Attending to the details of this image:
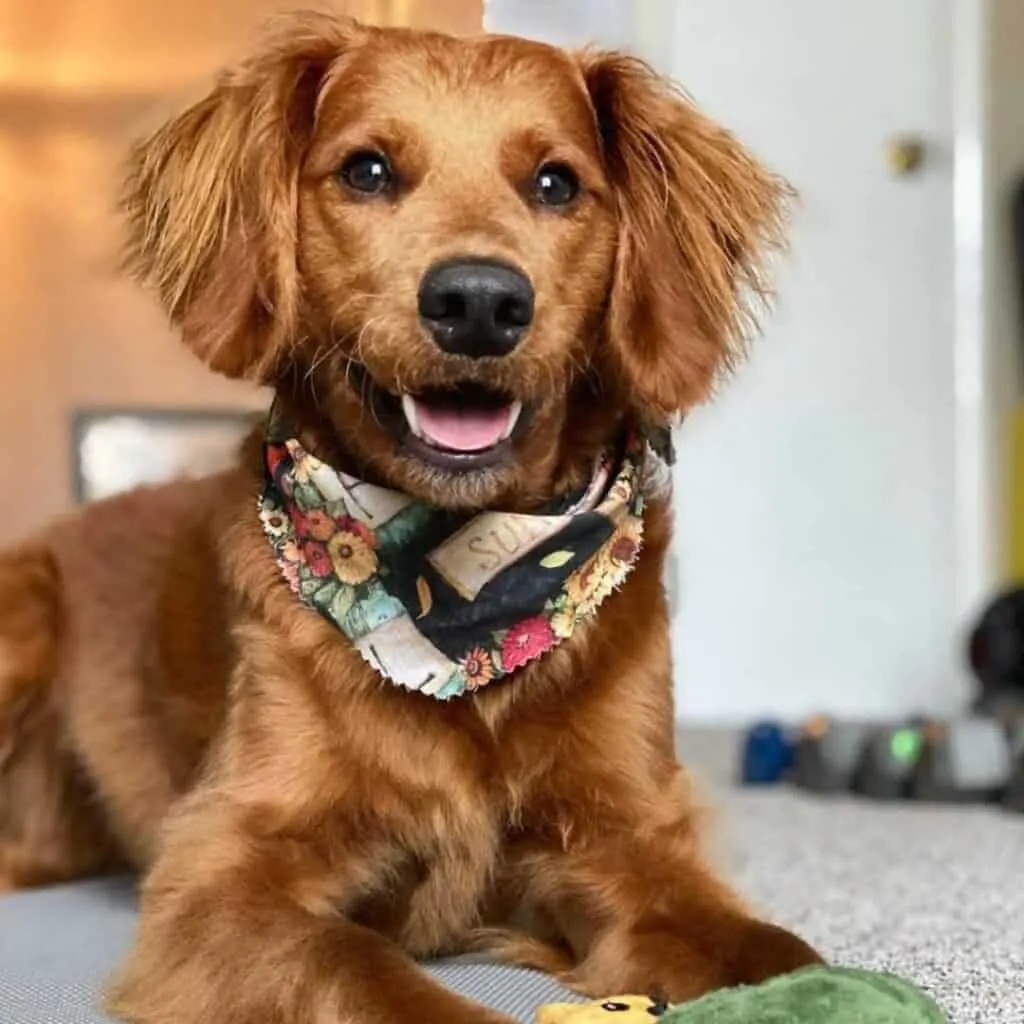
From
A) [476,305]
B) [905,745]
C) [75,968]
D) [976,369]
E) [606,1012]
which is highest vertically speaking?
[476,305]

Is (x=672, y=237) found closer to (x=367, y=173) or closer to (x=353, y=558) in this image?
(x=367, y=173)

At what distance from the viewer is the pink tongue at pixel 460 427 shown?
1354 millimetres

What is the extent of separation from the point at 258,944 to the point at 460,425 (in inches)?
18.4

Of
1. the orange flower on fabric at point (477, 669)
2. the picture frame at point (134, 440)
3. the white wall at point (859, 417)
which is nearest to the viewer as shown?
the orange flower on fabric at point (477, 669)

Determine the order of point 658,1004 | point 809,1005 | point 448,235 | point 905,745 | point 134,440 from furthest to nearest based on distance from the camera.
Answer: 1. point 134,440
2. point 905,745
3. point 448,235
4. point 658,1004
5. point 809,1005

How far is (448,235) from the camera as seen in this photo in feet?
4.33

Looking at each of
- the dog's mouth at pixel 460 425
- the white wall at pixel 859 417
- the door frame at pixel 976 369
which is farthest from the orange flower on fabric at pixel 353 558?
the door frame at pixel 976 369

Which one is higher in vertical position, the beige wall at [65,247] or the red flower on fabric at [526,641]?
the beige wall at [65,247]

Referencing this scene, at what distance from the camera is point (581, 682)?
148cm

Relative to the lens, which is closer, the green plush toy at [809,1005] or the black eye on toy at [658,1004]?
the green plush toy at [809,1005]

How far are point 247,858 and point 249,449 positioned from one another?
18.5 inches

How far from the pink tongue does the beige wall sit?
1.86 meters

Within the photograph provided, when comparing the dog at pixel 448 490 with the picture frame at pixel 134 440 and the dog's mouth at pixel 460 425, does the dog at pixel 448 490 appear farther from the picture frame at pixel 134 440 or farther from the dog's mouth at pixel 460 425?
the picture frame at pixel 134 440

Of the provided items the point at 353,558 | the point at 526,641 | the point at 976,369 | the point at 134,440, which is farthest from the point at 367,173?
the point at 976,369
